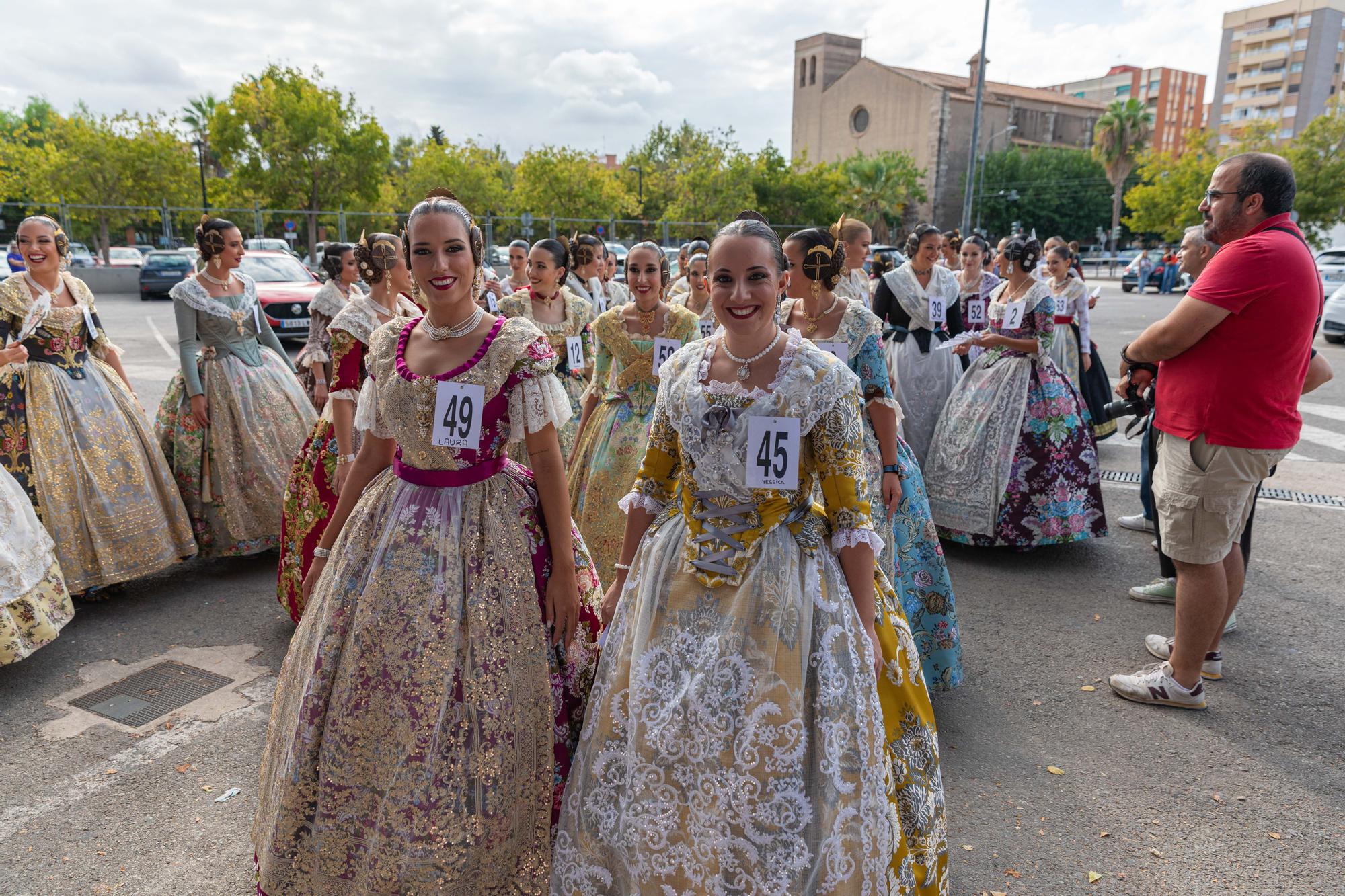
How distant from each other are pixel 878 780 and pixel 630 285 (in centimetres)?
325

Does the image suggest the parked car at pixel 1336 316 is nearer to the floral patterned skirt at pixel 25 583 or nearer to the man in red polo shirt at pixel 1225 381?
the man in red polo shirt at pixel 1225 381

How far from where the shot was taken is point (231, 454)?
524 cm

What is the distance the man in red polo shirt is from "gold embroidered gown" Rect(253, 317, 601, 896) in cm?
271

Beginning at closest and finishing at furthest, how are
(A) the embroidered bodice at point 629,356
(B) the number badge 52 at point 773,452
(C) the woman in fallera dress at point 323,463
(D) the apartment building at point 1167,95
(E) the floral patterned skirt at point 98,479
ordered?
(B) the number badge 52 at point 773,452
(C) the woman in fallera dress at point 323,463
(A) the embroidered bodice at point 629,356
(E) the floral patterned skirt at point 98,479
(D) the apartment building at point 1167,95

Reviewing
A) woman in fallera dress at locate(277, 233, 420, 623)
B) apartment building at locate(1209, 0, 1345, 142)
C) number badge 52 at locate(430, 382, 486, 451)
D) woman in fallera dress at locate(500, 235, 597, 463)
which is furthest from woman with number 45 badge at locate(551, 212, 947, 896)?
apartment building at locate(1209, 0, 1345, 142)

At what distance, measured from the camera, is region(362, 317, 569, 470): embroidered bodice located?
8.21ft

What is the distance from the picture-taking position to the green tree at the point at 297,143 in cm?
2909

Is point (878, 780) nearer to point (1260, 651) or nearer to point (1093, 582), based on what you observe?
point (1260, 651)

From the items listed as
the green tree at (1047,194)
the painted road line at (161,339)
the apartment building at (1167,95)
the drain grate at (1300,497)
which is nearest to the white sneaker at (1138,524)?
the drain grate at (1300,497)

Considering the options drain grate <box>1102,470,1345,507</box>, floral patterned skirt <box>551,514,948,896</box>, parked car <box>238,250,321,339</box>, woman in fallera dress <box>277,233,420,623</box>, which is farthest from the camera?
parked car <box>238,250,321,339</box>

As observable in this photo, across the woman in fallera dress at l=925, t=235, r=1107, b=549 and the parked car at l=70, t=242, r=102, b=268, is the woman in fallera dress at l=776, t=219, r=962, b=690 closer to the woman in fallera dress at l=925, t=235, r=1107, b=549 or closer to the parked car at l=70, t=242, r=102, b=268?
the woman in fallera dress at l=925, t=235, r=1107, b=549

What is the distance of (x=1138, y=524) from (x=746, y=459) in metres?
5.14

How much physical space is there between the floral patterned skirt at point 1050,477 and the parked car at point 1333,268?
718 inches

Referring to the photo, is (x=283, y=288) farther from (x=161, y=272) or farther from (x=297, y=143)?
(x=297, y=143)
